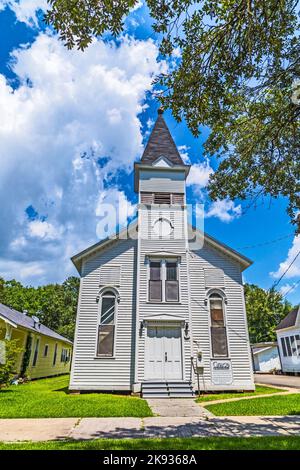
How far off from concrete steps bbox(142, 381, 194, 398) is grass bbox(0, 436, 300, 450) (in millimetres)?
6562

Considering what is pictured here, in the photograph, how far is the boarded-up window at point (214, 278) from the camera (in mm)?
13867

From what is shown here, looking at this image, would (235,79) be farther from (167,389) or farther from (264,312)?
(264,312)

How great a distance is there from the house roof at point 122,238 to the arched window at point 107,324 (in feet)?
6.54

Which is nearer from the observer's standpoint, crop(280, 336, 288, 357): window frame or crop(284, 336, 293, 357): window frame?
crop(284, 336, 293, 357): window frame

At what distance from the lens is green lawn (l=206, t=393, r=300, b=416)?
8078mm

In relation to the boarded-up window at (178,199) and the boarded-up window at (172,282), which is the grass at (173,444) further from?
the boarded-up window at (178,199)

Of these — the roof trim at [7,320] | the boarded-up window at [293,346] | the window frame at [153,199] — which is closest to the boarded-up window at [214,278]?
the window frame at [153,199]

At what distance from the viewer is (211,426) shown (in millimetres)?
6641

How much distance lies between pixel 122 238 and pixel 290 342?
58.9 ft

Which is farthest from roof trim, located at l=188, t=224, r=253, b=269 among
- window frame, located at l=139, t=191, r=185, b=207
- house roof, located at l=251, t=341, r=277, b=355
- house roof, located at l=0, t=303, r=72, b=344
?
house roof, located at l=251, t=341, r=277, b=355

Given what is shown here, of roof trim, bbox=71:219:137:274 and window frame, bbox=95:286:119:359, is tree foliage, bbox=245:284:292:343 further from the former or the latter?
window frame, bbox=95:286:119:359

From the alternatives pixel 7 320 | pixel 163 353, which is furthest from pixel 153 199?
pixel 7 320

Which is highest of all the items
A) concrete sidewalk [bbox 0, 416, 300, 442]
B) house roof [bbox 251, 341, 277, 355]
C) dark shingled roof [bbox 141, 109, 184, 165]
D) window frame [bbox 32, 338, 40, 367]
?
dark shingled roof [bbox 141, 109, 184, 165]
